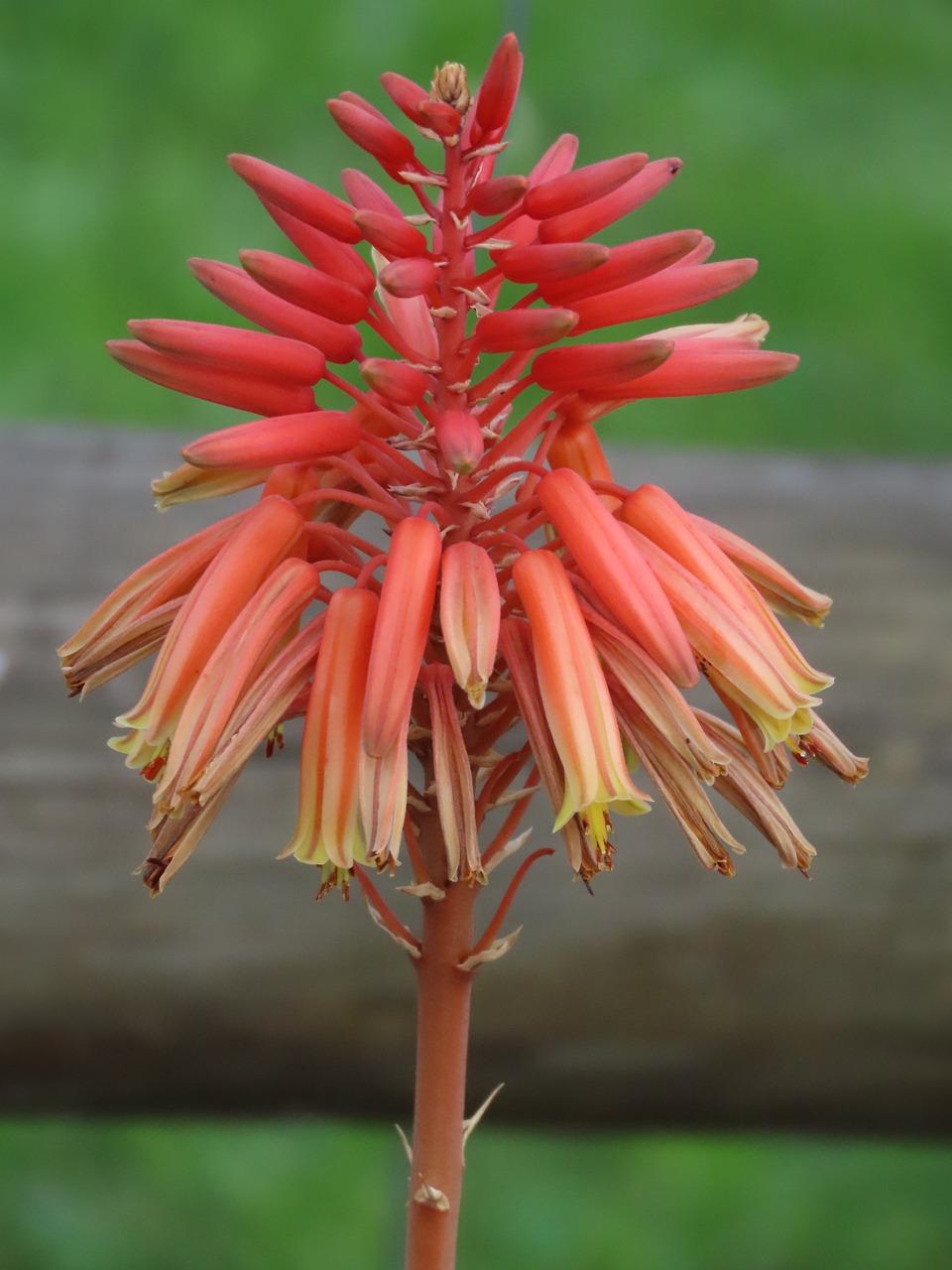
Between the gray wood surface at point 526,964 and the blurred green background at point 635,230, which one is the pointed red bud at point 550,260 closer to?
the gray wood surface at point 526,964

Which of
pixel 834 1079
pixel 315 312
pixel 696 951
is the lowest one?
pixel 834 1079

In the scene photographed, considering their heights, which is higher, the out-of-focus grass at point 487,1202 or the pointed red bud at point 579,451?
the pointed red bud at point 579,451

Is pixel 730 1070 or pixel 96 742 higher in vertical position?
pixel 96 742

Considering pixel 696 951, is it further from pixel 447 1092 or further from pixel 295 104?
pixel 295 104

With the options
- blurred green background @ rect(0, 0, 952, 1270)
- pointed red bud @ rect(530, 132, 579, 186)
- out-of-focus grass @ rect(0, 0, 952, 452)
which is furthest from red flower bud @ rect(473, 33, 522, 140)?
out-of-focus grass @ rect(0, 0, 952, 452)

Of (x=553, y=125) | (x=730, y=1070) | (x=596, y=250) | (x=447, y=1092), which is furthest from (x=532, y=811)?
(x=553, y=125)

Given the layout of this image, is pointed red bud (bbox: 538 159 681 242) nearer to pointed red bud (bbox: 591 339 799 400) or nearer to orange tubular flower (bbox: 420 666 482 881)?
pointed red bud (bbox: 591 339 799 400)

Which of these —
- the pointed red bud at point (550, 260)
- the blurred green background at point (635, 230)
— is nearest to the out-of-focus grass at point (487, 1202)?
the blurred green background at point (635, 230)
